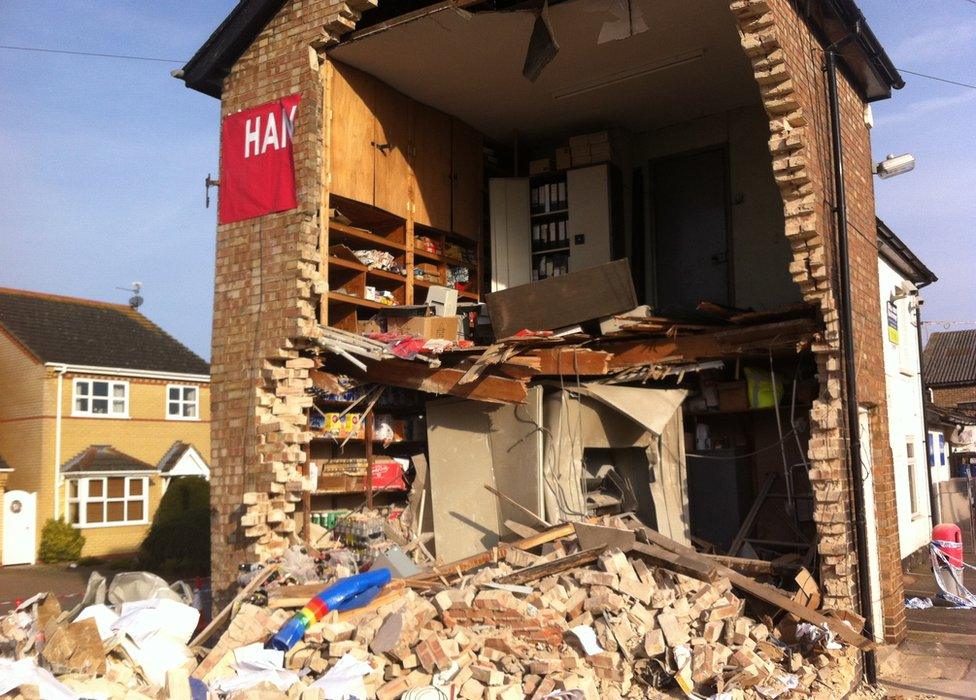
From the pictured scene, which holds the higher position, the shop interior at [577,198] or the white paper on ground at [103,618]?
the shop interior at [577,198]

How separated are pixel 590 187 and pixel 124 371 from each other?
20013mm

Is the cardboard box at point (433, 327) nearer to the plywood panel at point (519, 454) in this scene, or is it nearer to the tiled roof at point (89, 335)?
the plywood panel at point (519, 454)

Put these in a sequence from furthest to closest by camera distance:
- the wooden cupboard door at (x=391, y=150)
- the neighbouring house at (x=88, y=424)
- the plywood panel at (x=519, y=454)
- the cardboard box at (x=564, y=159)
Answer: the neighbouring house at (x=88, y=424) < the cardboard box at (x=564, y=159) < the wooden cupboard door at (x=391, y=150) < the plywood panel at (x=519, y=454)

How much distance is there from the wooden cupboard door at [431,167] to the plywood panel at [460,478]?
304cm

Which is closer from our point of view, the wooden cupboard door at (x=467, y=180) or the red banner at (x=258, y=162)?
the red banner at (x=258, y=162)

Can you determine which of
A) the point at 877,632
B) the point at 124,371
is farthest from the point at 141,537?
the point at 877,632

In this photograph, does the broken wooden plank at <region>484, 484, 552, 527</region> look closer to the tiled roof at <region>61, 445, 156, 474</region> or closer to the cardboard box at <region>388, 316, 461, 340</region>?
the cardboard box at <region>388, 316, 461, 340</region>

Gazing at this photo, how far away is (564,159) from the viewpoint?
13.0m

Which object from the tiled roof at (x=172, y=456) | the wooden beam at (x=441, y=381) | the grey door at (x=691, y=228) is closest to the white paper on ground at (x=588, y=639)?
the wooden beam at (x=441, y=381)

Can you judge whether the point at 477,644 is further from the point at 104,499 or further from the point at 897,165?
the point at 104,499

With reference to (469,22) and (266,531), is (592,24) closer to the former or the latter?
(469,22)

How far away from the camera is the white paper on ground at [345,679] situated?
643 centimetres

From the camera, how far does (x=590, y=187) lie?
12.8 meters

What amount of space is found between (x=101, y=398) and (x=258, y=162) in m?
19.5
